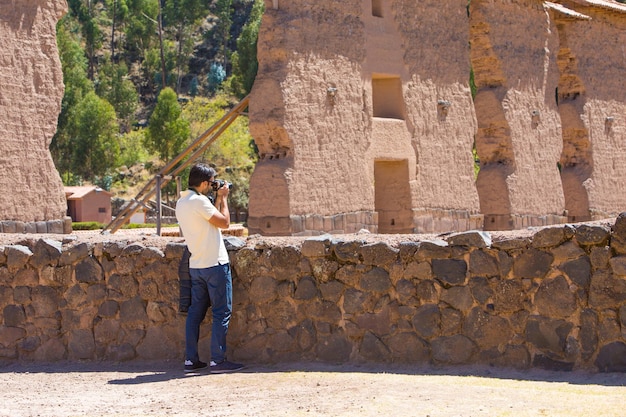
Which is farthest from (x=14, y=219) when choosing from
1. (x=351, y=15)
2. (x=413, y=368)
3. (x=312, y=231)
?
(x=413, y=368)

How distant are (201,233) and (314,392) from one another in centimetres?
143

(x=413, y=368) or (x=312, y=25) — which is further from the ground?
(x=312, y=25)

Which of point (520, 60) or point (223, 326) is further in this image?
point (520, 60)

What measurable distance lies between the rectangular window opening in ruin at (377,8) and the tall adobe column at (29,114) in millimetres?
4826

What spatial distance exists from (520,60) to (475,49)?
90 cm

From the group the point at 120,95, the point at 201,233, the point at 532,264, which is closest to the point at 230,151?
the point at 120,95

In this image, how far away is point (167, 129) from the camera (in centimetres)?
3738

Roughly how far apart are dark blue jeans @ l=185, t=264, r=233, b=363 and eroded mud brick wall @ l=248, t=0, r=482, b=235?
630 centimetres

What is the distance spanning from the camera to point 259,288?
6.34 metres

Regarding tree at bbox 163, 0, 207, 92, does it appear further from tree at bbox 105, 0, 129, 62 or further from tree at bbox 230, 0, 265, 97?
tree at bbox 230, 0, 265, 97

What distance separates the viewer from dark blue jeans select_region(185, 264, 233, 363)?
6.05 metres

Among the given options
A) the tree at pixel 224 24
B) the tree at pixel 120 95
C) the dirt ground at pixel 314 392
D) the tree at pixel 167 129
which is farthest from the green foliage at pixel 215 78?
the dirt ground at pixel 314 392

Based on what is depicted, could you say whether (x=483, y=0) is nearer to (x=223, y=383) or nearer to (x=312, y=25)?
(x=312, y=25)

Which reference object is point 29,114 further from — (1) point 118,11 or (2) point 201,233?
(1) point 118,11
